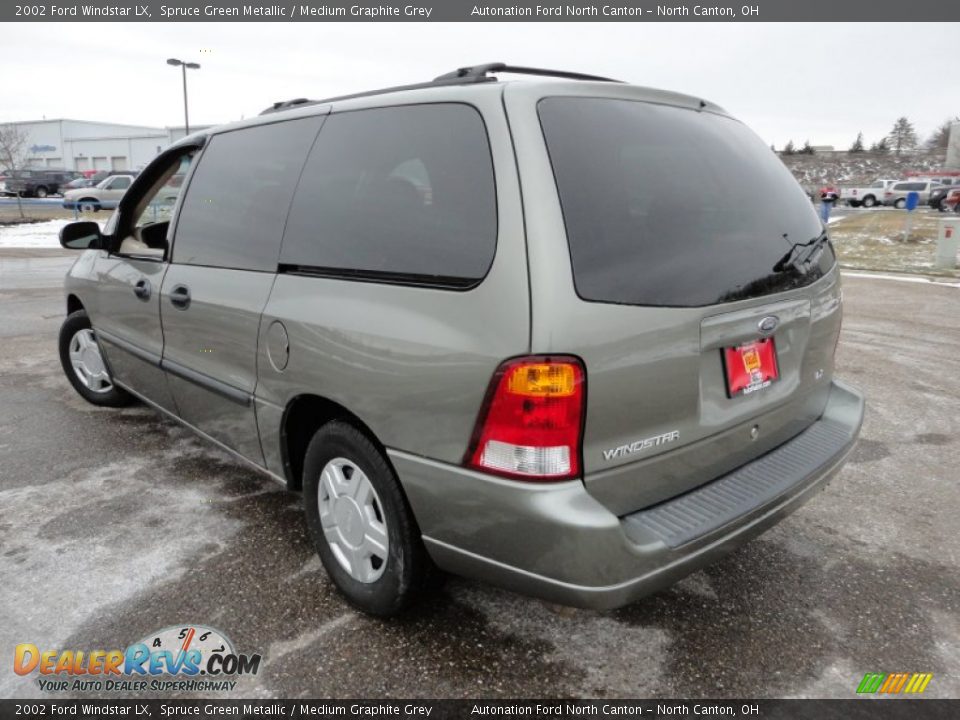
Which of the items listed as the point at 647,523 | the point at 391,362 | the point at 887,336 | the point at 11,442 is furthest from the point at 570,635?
the point at 887,336

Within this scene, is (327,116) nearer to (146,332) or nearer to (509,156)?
(509,156)

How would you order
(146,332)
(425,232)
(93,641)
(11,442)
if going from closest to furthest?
(425,232), (93,641), (146,332), (11,442)

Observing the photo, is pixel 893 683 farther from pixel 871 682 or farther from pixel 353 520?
pixel 353 520

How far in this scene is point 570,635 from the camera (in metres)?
2.39

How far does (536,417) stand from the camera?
183 cm

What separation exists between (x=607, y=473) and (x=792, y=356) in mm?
1009

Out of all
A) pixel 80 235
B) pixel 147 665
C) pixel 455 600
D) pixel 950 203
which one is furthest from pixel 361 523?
pixel 950 203

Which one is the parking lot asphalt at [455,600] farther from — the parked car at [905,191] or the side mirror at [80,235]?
the parked car at [905,191]

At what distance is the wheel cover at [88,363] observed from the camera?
4590mm

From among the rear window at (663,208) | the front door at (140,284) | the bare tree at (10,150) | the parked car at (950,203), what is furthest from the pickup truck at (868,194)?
the front door at (140,284)

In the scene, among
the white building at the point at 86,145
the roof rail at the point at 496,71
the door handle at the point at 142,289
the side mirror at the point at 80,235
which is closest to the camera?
the roof rail at the point at 496,71

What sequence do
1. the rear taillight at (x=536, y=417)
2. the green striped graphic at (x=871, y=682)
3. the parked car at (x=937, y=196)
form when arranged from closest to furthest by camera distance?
the rear taillight at (x=536, y=417) < the green striped graphic at (x=871, y=682) < the parked car at (x=937, y=196)

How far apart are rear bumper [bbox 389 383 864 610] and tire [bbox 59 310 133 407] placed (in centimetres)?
336

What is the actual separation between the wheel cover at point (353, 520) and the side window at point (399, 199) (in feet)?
2.35
